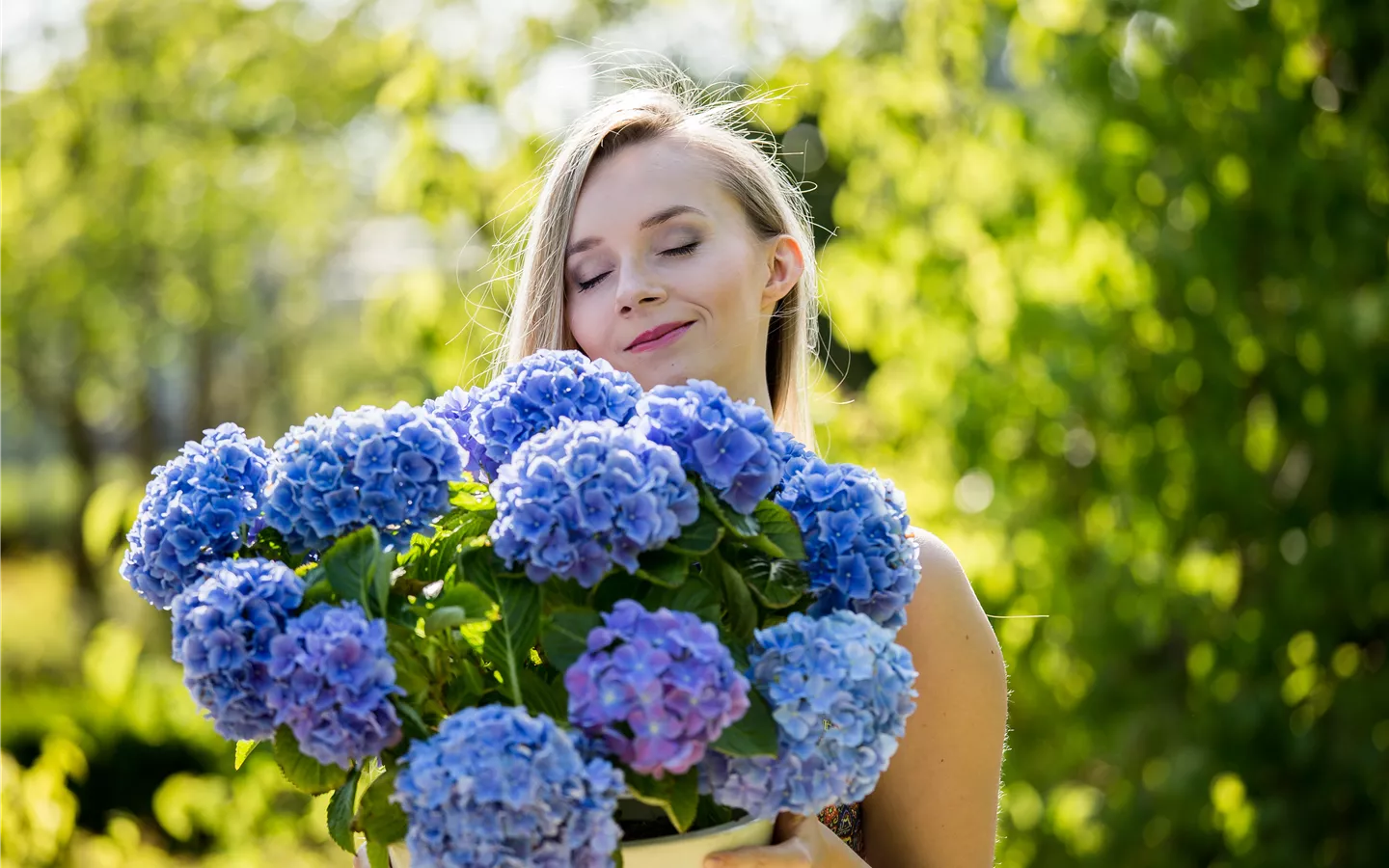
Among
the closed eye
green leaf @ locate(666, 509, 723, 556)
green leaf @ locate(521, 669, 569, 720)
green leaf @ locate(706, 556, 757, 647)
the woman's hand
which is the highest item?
green leaf @ locate(666, 509, 723, 556)

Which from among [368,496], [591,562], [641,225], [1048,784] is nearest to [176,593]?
[368,496]

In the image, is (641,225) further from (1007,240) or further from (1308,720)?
(1308,720)

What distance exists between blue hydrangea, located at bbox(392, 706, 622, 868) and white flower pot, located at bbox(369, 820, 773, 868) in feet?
0.47

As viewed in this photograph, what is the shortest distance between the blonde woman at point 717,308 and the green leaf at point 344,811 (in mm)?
726

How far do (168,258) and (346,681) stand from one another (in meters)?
9.27

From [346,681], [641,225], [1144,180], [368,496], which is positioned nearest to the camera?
[346,681]

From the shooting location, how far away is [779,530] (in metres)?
1.18

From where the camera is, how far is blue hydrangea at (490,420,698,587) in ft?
3.49

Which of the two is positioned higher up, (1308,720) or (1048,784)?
(1308,720)

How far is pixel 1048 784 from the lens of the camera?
393 cm

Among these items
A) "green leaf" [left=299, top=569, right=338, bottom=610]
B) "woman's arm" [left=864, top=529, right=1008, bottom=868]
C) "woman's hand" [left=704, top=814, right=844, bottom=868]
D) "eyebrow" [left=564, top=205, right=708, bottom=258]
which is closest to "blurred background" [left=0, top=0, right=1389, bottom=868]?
"eyebrow" [left=564, top=205, right=708, bottom=258]

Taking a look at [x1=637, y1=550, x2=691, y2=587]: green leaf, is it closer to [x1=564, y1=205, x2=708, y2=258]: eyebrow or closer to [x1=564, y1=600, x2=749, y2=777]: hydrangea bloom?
[x1=564, y1=600, x2=749, y2=777]: hydrangea bloom

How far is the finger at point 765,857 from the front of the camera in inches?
46.1

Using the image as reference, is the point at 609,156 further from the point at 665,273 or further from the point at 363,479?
the point at 363,479
